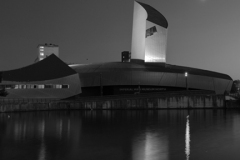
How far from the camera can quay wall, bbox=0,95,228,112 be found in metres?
39.1

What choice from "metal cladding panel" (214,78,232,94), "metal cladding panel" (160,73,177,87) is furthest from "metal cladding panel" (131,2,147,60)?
"metal cladding panel" (214,78,232,94)

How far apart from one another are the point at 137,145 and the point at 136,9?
62150 millimetres

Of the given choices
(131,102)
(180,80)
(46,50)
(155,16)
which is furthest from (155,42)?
(46,50)

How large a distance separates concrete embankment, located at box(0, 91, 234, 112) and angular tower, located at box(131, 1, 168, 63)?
21917 millimetres

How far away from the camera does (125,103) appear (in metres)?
42.9

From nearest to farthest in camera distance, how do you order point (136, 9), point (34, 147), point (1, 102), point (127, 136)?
point (34, 147), point (127, 136), point (1, 102), point (136, 9)

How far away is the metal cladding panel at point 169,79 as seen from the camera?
59.0 m

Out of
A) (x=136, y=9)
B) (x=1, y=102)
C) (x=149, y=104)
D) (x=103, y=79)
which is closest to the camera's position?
(x=1, y=102)

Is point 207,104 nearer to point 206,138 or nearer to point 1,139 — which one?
point 206,138

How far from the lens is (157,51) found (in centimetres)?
6725

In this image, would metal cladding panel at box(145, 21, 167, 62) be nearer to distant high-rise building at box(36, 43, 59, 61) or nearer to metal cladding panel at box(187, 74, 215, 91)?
metal cladding panel at box(187, 74, 215, 91)

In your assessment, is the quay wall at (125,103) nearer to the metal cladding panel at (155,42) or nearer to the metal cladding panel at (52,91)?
the metal cladding panel at (52,91)

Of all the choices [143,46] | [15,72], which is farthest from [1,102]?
[143,46]

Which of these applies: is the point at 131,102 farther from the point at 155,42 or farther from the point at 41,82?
the point at 155,42
